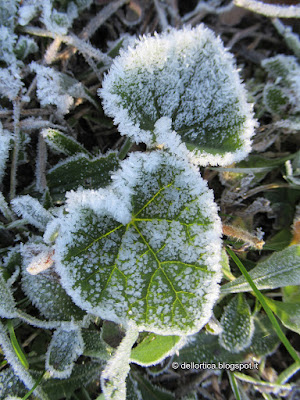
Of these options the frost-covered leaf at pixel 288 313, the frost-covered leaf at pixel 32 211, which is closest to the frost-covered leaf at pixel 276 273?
the frost-covered leaf at pixel 288 313

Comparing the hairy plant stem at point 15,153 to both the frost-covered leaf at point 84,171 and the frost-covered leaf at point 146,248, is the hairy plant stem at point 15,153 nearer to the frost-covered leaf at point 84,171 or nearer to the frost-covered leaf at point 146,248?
the frost-covered leaf at point 84,171

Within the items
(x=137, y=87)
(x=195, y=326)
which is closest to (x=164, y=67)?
(x=137, y=87)

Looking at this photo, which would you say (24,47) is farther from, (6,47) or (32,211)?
(32,211)

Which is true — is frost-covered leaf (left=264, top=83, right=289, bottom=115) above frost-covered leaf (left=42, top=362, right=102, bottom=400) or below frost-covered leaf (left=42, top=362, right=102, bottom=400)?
above

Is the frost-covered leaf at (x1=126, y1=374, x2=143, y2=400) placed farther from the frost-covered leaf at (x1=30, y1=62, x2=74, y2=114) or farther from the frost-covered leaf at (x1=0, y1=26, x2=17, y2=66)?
the frost-covered leaf at (x1=0, y1=26, x2=17, y2=66)

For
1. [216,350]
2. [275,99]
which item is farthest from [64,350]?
[275,99]

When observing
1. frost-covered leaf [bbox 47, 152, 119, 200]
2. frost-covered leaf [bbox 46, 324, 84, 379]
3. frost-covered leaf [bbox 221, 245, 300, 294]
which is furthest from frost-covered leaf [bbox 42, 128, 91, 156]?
frost-covered leaf [bbox 221, 245, 300, 294]
